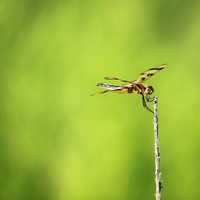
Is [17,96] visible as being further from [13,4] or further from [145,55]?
[145,55]

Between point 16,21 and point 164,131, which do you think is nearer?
point 164,131

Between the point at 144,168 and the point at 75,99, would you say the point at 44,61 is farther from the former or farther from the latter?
the point at 144,168

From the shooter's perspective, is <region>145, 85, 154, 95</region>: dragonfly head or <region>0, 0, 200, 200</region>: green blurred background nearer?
<region>145, 85, 154, 95</region>: dragonfly head

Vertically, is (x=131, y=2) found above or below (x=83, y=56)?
above

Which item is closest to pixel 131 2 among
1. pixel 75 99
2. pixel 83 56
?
pixel 83 56

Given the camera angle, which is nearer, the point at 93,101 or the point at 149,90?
the point at 149,90

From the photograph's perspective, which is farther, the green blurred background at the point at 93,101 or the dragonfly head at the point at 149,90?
the green blurred background at the point at 93,101

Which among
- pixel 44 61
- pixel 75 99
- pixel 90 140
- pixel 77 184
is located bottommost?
pixel 77 184
